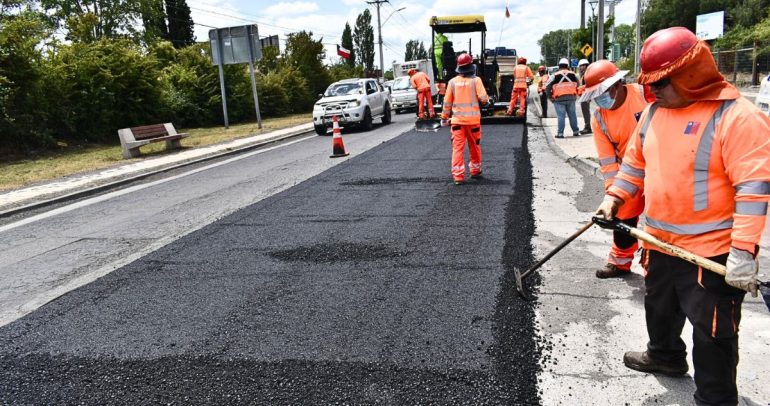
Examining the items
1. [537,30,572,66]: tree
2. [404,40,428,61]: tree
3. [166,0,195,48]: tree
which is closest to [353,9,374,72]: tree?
[404,40,428,61]: tree

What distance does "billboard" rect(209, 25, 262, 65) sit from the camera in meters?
20.2

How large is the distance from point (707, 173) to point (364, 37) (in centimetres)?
8024

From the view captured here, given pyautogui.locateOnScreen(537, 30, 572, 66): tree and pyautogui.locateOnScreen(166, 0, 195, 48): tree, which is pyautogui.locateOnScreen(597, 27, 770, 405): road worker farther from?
pyautogui.locateOnScreen(537, 30, 572, 66): tree

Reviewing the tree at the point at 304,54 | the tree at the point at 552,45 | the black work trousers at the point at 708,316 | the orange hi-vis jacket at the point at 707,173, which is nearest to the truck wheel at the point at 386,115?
the tree at the point at 304,54

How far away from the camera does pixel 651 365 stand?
301 centimetres

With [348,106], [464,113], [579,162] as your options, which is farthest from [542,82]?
[464,113]

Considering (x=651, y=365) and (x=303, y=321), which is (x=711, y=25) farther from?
(x=303, y=321)

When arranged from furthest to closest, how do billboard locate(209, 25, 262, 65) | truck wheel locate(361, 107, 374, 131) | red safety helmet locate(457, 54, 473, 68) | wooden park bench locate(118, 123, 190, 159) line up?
billboard locate(209, 25, 262, 65)
truck wheel locate(361, 107, 374, 131)
wooden park bench locate(118, 123, 190, 159)
red safety helmet locate(457, 54, 473, 68)

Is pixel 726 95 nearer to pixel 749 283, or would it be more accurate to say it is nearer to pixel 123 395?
pixel 749 283

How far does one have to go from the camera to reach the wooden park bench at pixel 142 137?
14.3m

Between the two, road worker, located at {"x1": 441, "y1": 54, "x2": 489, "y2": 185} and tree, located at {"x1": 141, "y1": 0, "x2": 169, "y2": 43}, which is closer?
road worker, located at {"x1": 441, "y1": 54, "x2": 489, "y2": 185}

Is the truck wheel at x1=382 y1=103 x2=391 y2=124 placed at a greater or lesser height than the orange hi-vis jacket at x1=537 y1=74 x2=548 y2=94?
lesser

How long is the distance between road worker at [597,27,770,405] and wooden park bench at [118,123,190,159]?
1394 cm

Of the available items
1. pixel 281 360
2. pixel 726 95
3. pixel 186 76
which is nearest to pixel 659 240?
pixel 726 95
